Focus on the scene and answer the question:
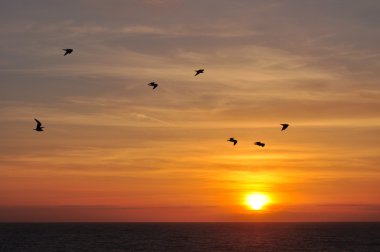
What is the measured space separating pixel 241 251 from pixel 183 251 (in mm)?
16028

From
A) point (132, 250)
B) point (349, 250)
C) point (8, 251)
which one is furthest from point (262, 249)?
point (8, 251)

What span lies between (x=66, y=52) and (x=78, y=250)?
4316 inches

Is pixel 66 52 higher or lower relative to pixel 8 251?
higher

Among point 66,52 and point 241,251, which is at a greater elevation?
point 66,52

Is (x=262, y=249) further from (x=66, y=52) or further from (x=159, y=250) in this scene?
(x=66, y=52)

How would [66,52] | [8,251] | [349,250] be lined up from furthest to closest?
[349,250] < [8,251] < [66,52]

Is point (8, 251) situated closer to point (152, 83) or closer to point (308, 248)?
point (308, 248)

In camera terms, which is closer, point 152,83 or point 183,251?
point 152,83

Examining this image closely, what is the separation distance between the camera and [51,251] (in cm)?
16225

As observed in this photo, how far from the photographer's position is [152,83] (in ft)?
221

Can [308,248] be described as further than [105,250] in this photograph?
Yes

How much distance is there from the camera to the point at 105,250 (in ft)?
538

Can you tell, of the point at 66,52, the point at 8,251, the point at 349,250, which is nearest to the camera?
the point at 66,52

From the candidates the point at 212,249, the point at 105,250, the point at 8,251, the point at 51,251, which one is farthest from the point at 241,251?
the point at 8,251
